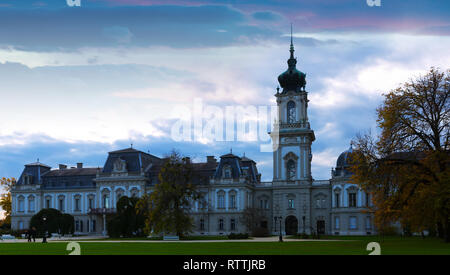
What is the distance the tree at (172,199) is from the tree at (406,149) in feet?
72.2

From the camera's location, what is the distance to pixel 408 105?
36844 mm

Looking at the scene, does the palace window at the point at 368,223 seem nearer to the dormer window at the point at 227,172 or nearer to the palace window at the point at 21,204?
the dormer window at the point at 227,172

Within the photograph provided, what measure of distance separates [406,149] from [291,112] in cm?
4232

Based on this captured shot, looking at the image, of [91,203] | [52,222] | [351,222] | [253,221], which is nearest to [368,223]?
[351,222]

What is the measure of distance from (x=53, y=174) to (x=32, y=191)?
13.4 feet

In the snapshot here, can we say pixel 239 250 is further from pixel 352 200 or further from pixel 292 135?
pixel 292 135

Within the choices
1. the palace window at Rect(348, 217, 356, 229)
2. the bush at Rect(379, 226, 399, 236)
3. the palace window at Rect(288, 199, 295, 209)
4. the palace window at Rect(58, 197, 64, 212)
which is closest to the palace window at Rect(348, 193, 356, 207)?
the palace window at Rect(348, 217, 356, 229)

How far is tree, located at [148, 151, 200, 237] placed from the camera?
54.2 metres

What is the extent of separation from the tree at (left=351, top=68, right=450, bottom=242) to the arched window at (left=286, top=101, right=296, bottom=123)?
40.7 m

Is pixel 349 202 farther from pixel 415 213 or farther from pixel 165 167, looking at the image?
pixel 415 213

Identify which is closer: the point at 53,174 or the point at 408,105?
the point at 408,105

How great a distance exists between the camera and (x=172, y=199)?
2175 inches

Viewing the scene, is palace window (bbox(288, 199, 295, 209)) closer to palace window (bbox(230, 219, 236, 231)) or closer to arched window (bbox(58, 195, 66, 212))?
palace window (bbox(230, 219, 236, 231))
